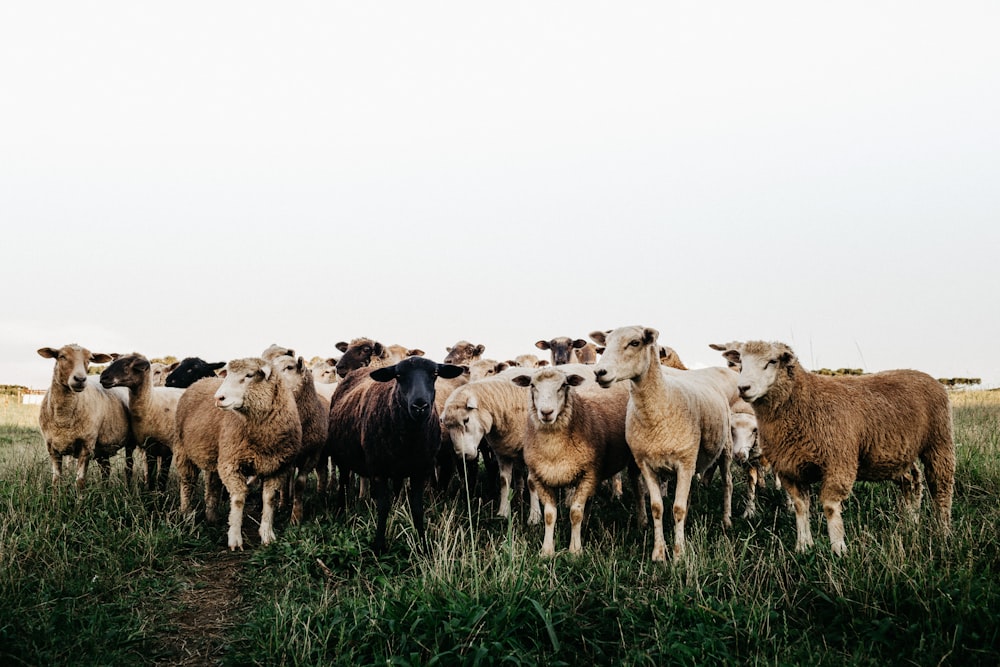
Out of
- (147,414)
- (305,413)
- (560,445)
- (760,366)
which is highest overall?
(760,366)

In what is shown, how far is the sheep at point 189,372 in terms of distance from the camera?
11719mm

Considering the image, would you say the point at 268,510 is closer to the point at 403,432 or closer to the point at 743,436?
the point at 403,432

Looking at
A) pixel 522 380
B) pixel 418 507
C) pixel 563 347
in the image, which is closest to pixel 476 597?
pixel 418 507

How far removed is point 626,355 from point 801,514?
7.73 ft

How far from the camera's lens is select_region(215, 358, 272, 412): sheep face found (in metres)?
7.59

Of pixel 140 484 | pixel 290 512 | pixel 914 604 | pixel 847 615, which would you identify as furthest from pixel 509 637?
pixel 140 484

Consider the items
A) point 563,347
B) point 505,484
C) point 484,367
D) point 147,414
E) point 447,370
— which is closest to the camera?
point 447,370

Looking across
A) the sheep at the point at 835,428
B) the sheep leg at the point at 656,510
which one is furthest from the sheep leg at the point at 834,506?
the sheep leg at the point at 656,510

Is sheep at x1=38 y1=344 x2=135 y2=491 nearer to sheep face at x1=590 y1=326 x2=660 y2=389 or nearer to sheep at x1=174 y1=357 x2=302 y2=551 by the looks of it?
sheep at x1=174 y1=357 x2=302 y2=551

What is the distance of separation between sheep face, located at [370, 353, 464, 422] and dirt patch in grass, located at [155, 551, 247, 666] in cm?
243

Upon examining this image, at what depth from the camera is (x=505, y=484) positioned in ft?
31.0

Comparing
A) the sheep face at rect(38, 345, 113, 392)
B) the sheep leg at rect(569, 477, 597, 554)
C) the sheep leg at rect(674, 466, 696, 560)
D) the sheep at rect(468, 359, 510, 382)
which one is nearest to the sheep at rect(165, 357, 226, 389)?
the sheep face at rect(38, 345, 113, 392)

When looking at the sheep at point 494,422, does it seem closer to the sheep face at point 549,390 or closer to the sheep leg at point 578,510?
the sheep leg at point 578,510

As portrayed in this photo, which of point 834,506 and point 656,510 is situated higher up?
point 834,506
